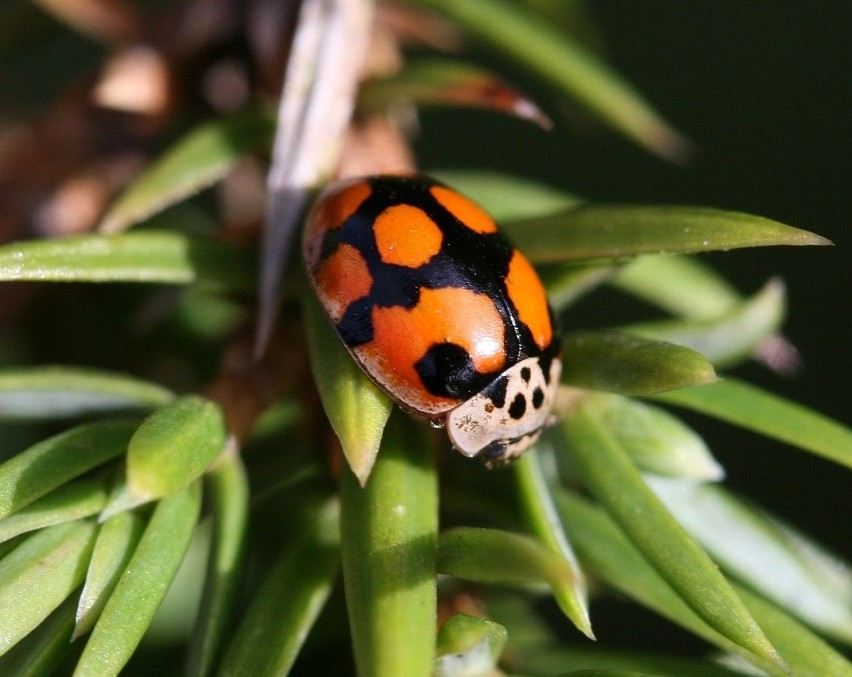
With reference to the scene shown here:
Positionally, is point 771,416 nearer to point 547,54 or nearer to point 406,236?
point 406,236

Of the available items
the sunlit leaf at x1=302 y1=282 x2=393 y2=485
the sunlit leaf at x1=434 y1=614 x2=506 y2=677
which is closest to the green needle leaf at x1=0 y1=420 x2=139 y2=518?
the sunlit leaf at x1=302 y1=282 x2=393 y2=485

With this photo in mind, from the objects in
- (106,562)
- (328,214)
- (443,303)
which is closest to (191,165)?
(328,214)

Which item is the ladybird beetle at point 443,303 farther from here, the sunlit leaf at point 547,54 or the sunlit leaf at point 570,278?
the sunlit leaf at point 547,54

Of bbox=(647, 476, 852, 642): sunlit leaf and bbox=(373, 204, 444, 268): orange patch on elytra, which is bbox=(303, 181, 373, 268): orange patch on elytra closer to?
bbox=(373, 204, 444, 268): orange patch on elytra

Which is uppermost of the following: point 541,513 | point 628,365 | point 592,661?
point 628,365

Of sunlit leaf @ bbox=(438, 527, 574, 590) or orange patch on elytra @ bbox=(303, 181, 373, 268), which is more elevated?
sunlit leaf @ bbox=(438, 527, 574, 590)

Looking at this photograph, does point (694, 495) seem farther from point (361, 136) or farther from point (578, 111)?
point (578, 111)
